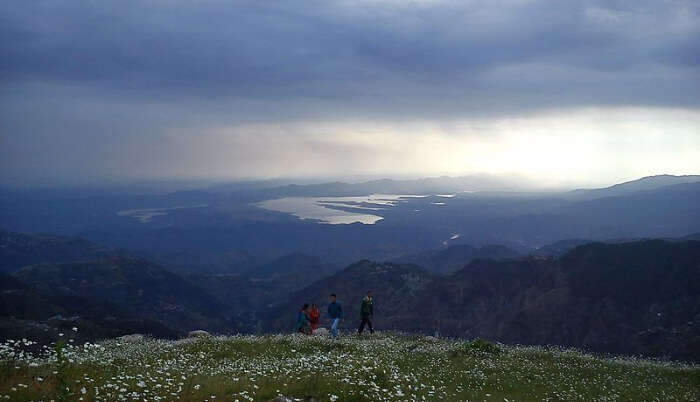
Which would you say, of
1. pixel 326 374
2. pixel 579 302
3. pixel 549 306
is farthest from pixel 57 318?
pixel 579 302

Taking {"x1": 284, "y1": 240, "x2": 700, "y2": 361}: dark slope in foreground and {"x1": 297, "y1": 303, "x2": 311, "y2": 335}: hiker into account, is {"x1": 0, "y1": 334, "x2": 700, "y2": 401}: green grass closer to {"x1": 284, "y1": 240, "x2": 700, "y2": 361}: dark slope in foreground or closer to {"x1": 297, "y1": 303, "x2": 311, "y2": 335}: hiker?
{"x1": 297, "y1": 303, "x2": 311, "y2": 335}: hiker

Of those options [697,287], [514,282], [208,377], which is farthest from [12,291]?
[697,287]

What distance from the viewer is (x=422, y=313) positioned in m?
172

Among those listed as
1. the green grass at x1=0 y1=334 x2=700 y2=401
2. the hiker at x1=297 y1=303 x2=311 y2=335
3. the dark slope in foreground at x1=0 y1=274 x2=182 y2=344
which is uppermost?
the green grass at x1=0 y1=334 x2=700 y2=401

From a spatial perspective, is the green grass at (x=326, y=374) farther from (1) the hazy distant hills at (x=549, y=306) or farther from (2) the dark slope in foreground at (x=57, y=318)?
(2) the dark slope in foreground at (x=57, y=318)

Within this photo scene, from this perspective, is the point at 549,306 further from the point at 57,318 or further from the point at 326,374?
the point at 326,374

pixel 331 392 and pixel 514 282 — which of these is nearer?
pixel 331 392

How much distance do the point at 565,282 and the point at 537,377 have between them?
137 metres

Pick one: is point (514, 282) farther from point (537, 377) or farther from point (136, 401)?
point (136, 401)

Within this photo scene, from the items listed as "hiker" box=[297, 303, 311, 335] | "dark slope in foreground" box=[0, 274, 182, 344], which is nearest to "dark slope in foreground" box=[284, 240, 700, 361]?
"dark slope in foreground" box=[0, 274, 182, 344]

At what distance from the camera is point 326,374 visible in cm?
1520

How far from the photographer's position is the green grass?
11.8m

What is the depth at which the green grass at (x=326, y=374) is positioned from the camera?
38.8ft

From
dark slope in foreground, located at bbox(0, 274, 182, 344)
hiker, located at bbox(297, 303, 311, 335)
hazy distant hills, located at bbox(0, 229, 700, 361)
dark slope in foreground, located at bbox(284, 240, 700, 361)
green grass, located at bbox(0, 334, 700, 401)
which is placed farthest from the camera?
dark slope in foreground, located at bbox(284, 240, 700, 361)
